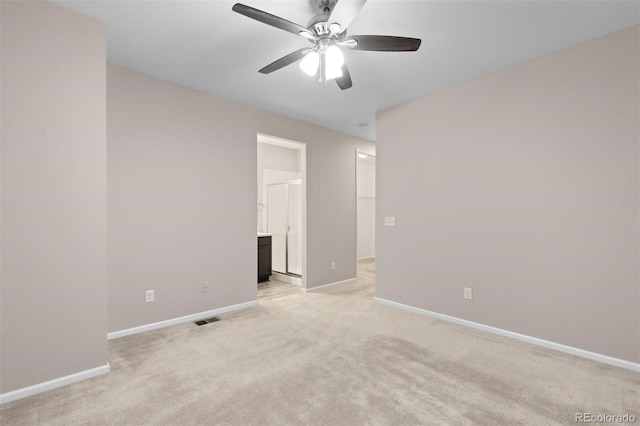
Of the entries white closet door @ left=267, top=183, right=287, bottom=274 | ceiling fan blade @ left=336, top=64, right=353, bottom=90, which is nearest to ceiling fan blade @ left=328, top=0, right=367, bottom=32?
ceiling fan blade @ left=336, top=64, right=353, bottom=90

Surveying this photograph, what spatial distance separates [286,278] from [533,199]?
12.4 feet

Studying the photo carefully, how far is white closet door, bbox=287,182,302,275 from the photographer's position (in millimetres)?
5320

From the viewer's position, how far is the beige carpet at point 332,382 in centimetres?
182

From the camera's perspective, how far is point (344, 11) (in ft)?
5.69

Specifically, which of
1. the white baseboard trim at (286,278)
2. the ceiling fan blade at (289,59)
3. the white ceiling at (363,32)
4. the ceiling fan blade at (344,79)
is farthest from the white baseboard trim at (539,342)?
the ceiling fan blade at (289,59)

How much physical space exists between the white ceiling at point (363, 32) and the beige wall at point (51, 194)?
308mm

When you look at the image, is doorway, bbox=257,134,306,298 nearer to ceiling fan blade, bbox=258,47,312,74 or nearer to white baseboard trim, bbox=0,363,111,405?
ceiling fan blade, bbox=258,47,312,74

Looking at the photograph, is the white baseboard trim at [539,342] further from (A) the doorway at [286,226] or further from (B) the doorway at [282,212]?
(A) the doorway at [286,226]

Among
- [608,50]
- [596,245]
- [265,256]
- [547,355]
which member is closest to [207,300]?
[265,256]

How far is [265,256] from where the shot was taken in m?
5.38

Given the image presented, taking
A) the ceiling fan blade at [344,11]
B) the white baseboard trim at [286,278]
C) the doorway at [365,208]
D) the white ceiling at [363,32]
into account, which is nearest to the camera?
the ceiling fan blade at [344,11]

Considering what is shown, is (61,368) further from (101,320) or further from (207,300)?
(207,300)

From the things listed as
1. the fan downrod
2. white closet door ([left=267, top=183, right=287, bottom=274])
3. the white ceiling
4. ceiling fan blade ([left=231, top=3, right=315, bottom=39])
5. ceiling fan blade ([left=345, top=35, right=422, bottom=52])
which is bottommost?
white closet door ([left=267, top=183, right=287, bottom=274])

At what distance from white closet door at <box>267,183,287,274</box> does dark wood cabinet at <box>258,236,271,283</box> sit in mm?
255
